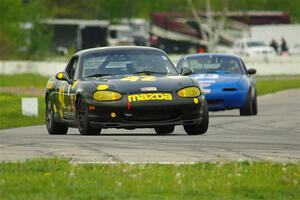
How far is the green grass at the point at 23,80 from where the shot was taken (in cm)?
4847

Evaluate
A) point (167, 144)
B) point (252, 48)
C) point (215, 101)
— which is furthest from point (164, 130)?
point (252, 48)

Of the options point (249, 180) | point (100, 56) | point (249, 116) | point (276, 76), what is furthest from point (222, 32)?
point (249, 180)

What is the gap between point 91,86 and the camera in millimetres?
17531

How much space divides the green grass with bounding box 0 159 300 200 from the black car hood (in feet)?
15.8

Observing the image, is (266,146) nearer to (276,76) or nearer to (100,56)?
(100,56)

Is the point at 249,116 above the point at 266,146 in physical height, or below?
below

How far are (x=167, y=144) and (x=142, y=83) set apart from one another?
2075 mm

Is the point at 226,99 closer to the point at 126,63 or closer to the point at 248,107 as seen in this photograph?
the point at 248,107

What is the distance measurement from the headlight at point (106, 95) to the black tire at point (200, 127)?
1313 mm

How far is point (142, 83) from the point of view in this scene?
1738cm

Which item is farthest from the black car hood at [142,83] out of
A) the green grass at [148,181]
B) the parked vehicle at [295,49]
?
the parked vehicle at [295,49]

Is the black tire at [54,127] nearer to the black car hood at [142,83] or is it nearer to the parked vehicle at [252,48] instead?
the black car hood at [142,83]

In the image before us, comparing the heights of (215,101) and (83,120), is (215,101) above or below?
below

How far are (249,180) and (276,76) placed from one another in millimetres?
47028
